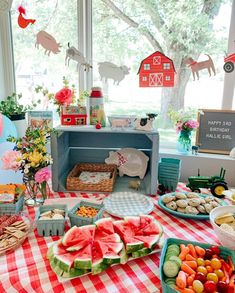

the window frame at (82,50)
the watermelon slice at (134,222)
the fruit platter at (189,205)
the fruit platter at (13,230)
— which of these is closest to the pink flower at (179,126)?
the window frame at (82,50)

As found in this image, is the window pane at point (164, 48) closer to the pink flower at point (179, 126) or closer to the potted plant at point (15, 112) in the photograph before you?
the pink flower at point (179, 126)

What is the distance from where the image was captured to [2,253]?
0.86m

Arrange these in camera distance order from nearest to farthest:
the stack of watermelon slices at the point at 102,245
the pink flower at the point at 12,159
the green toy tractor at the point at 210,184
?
1. the stack of watermelon slices at the point at 102,245
2. the pink flower at the point at 12,159
3. the green toy tractor at the point at 210,184

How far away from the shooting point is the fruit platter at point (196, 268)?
69cm

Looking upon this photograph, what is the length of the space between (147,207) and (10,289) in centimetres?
61

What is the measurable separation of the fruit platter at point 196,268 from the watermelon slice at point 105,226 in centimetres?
19

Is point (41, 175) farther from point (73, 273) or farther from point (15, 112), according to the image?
point (15, 112)

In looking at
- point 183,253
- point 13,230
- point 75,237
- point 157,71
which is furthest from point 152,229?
point 157,71

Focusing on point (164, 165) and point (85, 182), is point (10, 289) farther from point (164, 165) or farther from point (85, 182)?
point (164, 165)

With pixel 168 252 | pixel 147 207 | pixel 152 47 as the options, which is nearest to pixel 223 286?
pixel 168 252

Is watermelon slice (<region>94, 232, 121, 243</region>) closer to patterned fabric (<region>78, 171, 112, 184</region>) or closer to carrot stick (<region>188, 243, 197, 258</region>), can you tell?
carrot stick (<region>188, 243, 197, 258</region>)

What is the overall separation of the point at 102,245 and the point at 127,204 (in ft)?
1.21

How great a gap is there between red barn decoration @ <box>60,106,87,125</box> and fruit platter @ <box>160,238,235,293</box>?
754 millimetres

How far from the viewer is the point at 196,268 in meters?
0.76
